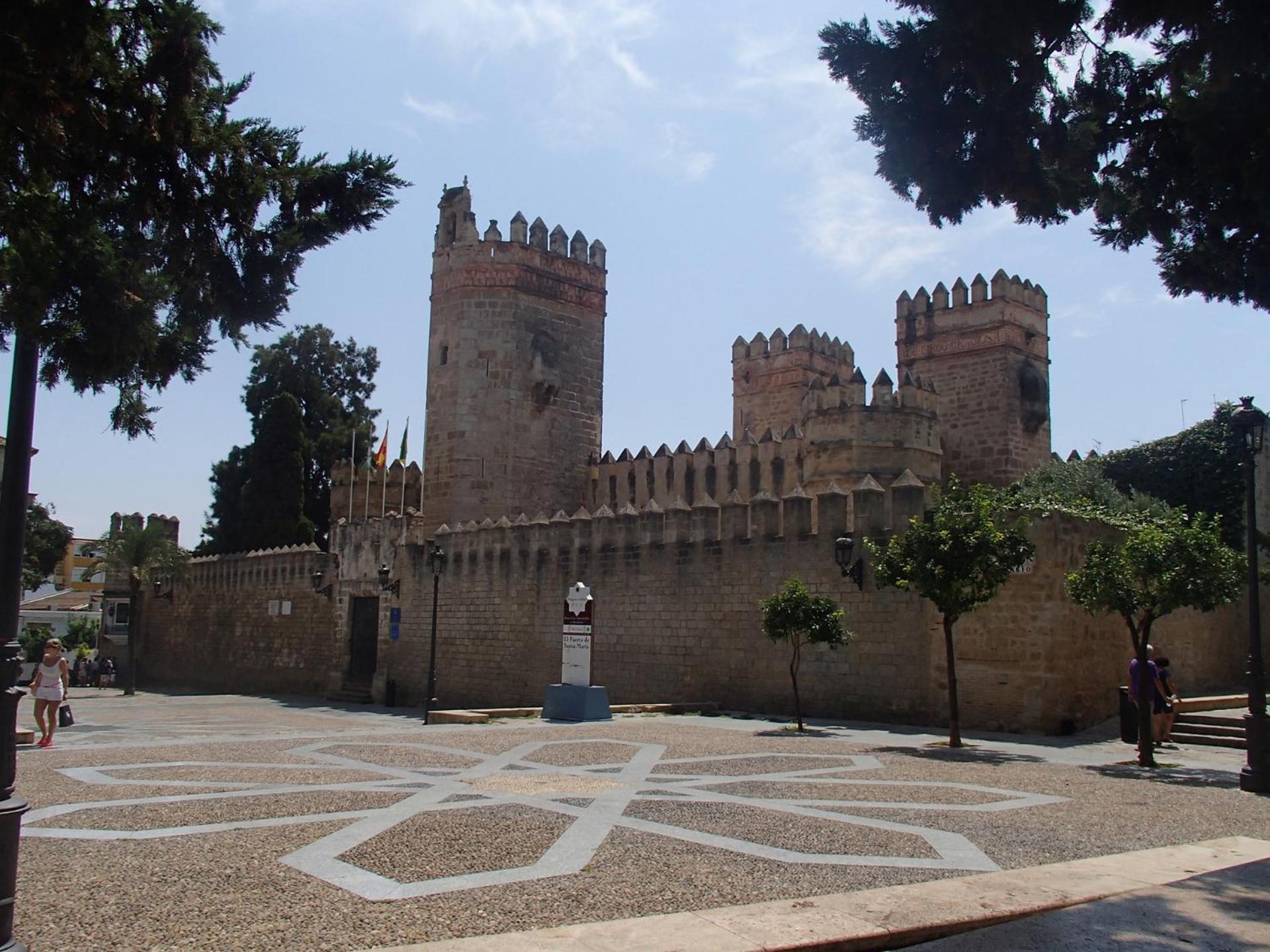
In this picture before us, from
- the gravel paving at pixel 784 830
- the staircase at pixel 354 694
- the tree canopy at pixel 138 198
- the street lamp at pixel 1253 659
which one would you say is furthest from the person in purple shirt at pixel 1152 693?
the staircase at pixel 354 694

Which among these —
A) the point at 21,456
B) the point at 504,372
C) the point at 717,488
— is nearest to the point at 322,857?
the point at 21,456

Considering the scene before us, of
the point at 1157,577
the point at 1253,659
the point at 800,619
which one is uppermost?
the point at 1157,577

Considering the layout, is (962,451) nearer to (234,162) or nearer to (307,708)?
(307,708)

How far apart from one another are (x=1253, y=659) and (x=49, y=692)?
13.7 meters

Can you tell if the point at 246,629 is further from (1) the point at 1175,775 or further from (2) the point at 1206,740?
(1) the point at 1175,775

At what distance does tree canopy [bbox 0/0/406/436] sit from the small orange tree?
1000 cm

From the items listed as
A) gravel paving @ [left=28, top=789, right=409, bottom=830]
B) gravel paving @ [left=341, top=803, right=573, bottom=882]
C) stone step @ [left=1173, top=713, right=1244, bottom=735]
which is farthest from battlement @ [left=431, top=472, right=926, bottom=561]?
gravel paving @ [left=28, top=789, right=409, bottom=830]

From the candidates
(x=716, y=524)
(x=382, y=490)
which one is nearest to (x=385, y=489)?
(x=382, y=490)

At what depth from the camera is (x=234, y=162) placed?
566 centimetres

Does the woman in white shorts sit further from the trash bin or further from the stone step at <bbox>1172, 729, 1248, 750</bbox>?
the stone step at <bbox>1172, 729, 1248, 750</bbox>

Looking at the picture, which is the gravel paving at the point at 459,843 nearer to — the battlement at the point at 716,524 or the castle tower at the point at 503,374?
the battlement at the point at 716,524

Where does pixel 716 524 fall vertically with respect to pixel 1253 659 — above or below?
above

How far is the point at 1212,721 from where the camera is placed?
14.3 m

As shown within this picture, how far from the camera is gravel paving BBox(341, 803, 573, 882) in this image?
239 inches
